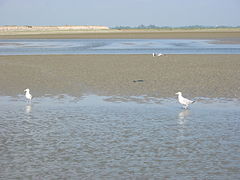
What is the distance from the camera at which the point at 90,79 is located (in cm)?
1897

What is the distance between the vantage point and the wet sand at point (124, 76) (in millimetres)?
16000

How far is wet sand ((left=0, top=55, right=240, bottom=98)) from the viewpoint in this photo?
1600cm

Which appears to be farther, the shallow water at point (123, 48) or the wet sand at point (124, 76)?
the shallow water at point (123, 48)

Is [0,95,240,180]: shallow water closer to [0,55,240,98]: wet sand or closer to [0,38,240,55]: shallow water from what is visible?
[0,55,240,98]: wet sand

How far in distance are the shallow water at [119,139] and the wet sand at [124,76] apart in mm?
1870

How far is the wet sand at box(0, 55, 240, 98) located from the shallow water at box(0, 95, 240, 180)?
187 cm

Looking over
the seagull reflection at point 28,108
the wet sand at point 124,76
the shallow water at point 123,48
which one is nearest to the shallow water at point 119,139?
the seagull reflection at point 28,108

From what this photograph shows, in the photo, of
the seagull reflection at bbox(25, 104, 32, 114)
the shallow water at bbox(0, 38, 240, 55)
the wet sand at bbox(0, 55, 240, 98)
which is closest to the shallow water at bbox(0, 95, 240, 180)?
the seagull reflection at bbox(25, 104, 32, 114)

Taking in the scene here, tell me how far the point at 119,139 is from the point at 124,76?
1029cm

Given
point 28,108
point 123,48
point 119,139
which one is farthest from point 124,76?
point 123,48

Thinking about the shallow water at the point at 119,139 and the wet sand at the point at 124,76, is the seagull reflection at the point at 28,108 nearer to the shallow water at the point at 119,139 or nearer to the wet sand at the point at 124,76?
the shallow water at the point at 119,139

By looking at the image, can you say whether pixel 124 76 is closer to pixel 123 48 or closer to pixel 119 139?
pixel 119 139

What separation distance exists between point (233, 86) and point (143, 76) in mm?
4306

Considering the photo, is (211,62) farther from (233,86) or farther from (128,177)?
(128,177)
